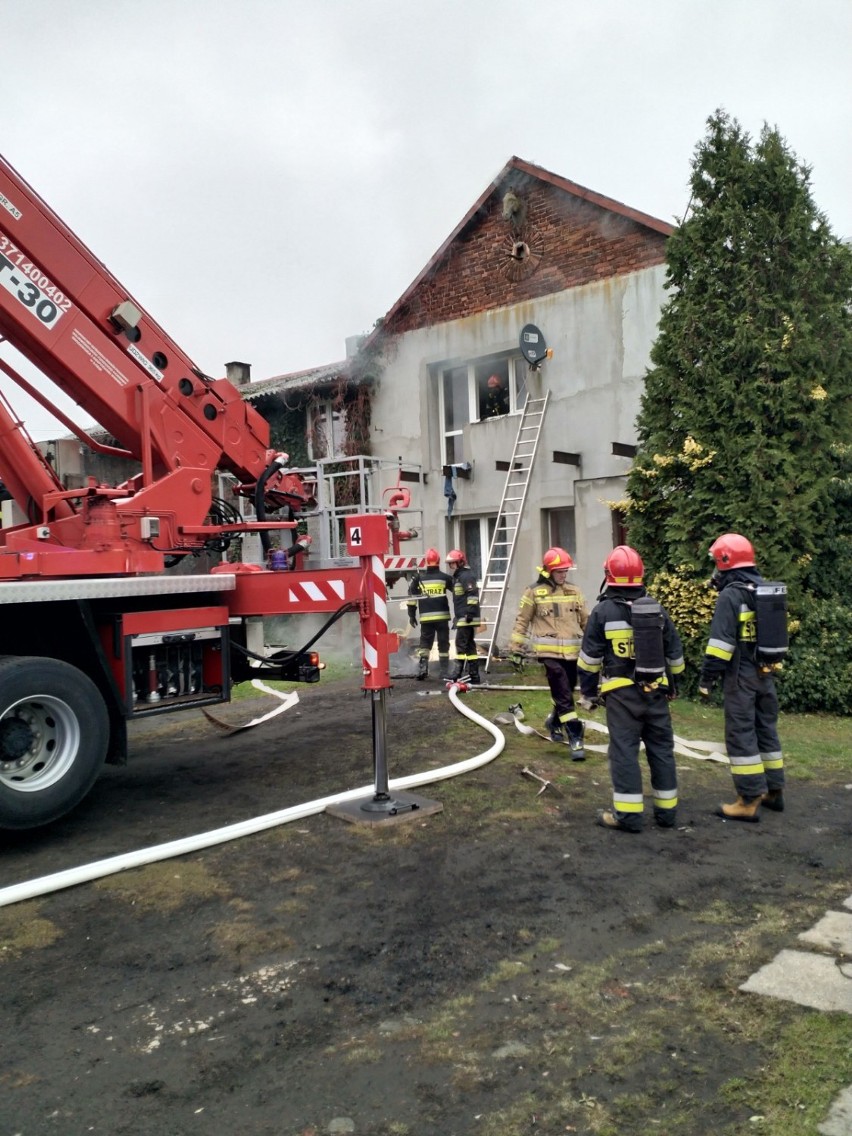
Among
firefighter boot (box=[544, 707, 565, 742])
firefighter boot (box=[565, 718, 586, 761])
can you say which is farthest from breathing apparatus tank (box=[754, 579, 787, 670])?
firefighter boot (box=[544, 707, 565, 742])

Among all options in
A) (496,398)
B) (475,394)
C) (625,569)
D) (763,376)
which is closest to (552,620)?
(625,569)

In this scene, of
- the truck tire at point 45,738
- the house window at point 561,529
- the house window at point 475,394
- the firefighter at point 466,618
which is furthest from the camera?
the house window at point 475,394

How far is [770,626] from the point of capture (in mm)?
5207

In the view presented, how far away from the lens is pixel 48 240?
18.7 ft

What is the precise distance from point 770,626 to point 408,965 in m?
3.11

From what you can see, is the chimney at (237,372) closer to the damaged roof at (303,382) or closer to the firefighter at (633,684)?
the damaged roof at (303,382)

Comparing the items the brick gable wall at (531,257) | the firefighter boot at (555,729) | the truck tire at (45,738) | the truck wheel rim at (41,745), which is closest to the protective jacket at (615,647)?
the firefighter boot at (555,729)

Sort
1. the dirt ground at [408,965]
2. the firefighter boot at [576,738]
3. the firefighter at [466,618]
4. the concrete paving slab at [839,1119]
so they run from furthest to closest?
1. the firefighter at [466,618]
2. the firefighter boot at [576,738]
3. the dirt ground at [408,965]
4. the concrete paving slab at [839,1119]

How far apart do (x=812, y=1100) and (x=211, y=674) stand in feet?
14.9

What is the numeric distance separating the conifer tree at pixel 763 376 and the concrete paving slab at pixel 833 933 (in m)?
5.16

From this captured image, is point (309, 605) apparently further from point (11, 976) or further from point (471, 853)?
point (11, 976)

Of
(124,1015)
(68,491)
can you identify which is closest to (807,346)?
(68,491)

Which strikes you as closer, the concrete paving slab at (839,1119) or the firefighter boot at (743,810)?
the concrete paving slab at (839,1119)

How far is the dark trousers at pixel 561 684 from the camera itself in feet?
23.0
